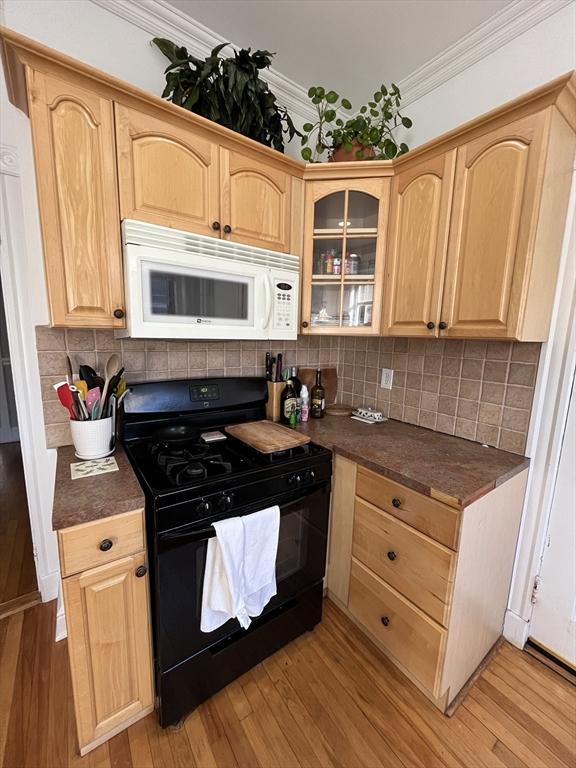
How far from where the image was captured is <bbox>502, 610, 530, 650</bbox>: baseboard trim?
1.50 metres

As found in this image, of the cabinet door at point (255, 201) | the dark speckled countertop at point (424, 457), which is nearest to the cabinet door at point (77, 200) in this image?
the cabinet door at point (255, 201)

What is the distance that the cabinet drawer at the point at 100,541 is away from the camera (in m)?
0.90

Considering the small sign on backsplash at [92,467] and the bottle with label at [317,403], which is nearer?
the small sign on backsplash at [92,467]

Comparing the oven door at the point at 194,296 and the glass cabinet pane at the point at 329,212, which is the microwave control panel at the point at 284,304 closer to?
the oven door at the point at 194,296

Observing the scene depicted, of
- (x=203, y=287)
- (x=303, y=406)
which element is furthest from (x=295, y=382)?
(x=203, y=287)

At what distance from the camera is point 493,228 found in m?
1.21

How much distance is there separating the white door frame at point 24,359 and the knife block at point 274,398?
1.02 metres

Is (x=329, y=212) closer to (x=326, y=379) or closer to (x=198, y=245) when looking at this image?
(x=198, y=245)

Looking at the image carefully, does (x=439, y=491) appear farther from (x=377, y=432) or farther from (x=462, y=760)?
(x=462, y=760)

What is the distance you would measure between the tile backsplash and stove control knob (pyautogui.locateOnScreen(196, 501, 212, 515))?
78cm

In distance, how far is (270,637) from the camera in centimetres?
138

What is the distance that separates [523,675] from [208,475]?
62.7 inches

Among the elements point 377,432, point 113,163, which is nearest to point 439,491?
point 377,432

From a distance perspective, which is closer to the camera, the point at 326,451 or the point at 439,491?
the point at 439,491
